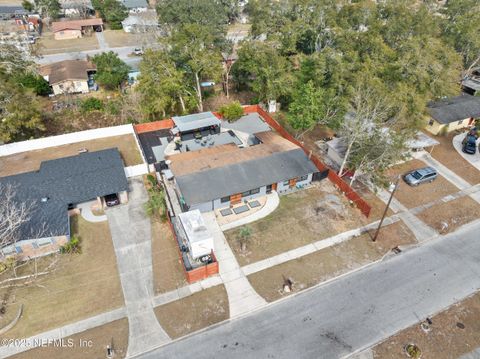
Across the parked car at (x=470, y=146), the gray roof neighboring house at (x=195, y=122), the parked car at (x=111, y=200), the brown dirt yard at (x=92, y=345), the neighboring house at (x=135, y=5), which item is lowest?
the brown dirt yard at (x=92, y=345)

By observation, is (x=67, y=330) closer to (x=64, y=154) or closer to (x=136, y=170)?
(x=136, y=170)

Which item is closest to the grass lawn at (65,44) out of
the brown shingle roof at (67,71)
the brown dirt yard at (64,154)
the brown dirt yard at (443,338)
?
the brown shingle roof at (67,71)

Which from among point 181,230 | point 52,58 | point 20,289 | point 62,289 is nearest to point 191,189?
point 181,230

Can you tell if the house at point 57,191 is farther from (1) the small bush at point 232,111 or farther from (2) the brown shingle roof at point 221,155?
(1) the small bush at point 232,111

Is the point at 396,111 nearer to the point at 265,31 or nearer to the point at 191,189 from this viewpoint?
the point at 191,189

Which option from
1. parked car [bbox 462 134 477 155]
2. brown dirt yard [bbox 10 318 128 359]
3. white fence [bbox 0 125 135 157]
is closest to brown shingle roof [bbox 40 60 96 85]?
white fence [bbox 0 125 135 157]
